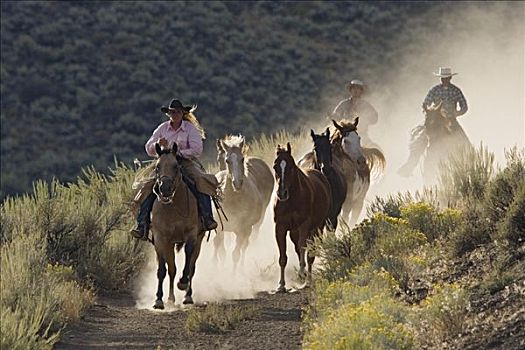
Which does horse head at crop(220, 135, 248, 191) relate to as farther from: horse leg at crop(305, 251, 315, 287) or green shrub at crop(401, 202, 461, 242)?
green shrub at crop(401, 202, 461, 242)

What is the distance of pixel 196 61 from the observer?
43938 millimetres

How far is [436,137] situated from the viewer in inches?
791

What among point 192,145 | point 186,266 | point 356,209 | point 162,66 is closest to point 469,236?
point 186,266

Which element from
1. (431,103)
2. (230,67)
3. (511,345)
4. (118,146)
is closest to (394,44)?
(230,67)

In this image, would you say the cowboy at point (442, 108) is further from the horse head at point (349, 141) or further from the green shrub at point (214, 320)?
the green shrub at point (214, 320)

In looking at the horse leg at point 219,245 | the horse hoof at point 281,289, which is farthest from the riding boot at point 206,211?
the horse leg at point 219,245

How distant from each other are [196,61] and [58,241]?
92.0 feet

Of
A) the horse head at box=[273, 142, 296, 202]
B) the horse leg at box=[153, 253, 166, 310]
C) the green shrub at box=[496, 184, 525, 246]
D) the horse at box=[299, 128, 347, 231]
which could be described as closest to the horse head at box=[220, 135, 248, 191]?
the horse at box=[299, 128, 347, 231]

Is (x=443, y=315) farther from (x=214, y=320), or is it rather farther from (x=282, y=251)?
→ (x=282, y=251)

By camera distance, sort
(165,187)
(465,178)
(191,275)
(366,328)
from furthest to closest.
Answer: (465,178) → (191,275) → (165,187) → (366,328)

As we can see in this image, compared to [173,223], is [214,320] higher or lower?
lower

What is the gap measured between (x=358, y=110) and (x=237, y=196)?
5.10m

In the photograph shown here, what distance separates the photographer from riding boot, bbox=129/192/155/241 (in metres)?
14.2

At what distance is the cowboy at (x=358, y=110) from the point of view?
69.7 feet
